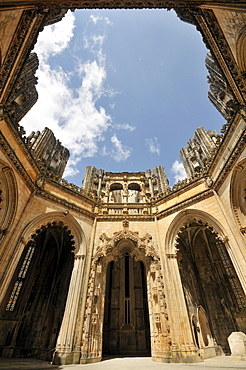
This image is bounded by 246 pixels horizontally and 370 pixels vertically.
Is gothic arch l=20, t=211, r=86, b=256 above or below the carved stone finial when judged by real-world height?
below

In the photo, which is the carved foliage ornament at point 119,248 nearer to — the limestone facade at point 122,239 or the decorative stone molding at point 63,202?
the limestone facade at point 122,239

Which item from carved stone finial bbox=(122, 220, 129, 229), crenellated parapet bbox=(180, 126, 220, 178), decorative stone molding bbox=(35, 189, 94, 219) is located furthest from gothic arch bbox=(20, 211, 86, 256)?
crenellated parapet bbox=(180, 126, 220, 178)

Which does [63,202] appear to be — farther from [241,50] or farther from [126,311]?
[241,50]

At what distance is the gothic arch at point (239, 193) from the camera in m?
9.30

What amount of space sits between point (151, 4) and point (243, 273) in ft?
41.7

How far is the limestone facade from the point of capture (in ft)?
26.2

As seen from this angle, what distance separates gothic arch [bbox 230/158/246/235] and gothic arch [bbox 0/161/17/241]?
38.3ft

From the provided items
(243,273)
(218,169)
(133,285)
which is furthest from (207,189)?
(133,285)

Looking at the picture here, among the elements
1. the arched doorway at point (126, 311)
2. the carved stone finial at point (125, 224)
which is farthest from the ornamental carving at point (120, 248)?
the arched doorway at point (126, 311)

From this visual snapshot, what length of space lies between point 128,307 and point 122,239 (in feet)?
23.9

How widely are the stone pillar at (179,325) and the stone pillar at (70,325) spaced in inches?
197

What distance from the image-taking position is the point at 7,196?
9555mm

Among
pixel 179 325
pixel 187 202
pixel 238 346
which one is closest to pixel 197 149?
pixel 187 202

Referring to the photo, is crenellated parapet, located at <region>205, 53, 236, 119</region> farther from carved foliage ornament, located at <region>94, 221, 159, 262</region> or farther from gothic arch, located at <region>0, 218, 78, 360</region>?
gothic arch, located at <region>0, 218, 78, 360</region>
